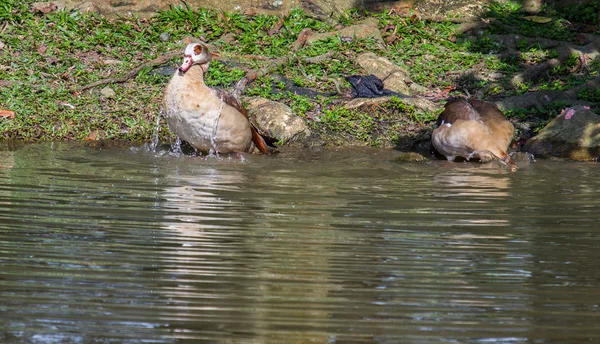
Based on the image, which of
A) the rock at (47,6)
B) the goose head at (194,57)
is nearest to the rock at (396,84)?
the goose head at (194,57)

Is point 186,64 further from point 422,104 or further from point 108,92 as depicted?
point 422,104

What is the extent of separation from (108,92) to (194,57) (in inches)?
70.4

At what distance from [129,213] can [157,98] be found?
4.84 metres

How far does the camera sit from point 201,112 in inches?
365

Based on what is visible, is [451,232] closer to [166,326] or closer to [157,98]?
[166,326]

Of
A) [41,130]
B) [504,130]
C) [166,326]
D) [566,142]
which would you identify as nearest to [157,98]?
[41,130]

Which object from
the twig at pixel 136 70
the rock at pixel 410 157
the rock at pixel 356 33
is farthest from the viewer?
the rock at pixel 356 33

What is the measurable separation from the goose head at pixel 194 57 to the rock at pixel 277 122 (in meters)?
1.00

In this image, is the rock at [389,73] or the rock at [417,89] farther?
the rock at [417,89]

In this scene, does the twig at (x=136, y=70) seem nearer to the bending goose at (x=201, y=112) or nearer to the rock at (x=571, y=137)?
the bending goose at (x=201, y=112)

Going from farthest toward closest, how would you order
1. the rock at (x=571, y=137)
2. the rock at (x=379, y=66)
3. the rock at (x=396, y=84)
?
the rock at (x=379, y=66) → the rock at (x=396, y=84) → the rock at (x=571, y=137)

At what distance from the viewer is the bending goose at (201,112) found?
9250mm

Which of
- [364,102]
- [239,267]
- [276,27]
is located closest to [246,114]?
[364,102]

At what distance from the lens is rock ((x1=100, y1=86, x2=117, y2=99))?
1074 centimetres
